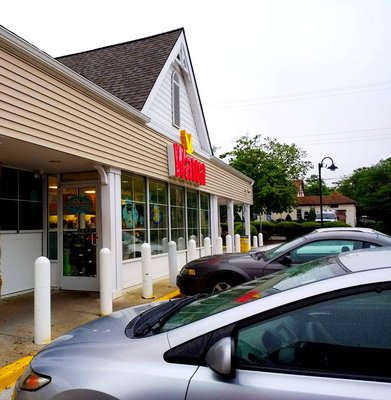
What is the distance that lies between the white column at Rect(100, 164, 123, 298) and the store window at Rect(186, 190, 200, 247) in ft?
15.2

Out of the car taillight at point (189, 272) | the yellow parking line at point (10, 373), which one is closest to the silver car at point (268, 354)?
the yellow parking line at point (10, 373)

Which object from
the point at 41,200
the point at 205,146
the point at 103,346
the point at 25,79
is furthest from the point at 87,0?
the point at 103,346

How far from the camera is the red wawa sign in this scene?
32.8ft

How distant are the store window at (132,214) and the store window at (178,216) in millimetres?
1822

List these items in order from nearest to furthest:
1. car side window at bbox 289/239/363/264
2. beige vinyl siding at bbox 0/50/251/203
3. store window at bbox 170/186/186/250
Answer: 1. beige vinyl siding at bbox 0/50/251/203
2. car side window at bbox 289/239/363/264
3. store window at bbox 170/186/186/250

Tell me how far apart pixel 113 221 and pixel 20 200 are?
1993mm

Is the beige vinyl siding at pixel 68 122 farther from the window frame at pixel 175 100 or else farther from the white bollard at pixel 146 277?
the window frame at pixel 175 100

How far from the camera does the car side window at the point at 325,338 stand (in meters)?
1.65

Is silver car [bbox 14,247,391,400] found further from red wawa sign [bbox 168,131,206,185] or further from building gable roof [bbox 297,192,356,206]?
building gable roof [bbox 297,192,356,206]

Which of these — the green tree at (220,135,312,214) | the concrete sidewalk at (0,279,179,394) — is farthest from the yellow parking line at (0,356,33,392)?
the green tree at (220,135,312,214)

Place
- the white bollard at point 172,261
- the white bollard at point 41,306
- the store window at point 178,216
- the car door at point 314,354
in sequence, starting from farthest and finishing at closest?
the store window at point 178,216 < the white bollard at point 172,261 < the white bollard at point 41,306 < the car door at point 314,354

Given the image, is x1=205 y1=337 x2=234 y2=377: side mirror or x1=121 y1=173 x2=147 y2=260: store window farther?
x1=121 y1=173 x2=147 y2=260: store window

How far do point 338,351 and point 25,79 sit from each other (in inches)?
204

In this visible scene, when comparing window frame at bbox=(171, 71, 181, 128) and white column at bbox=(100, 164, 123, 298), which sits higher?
window frame at bbox=(171, 71, 181, 128)
